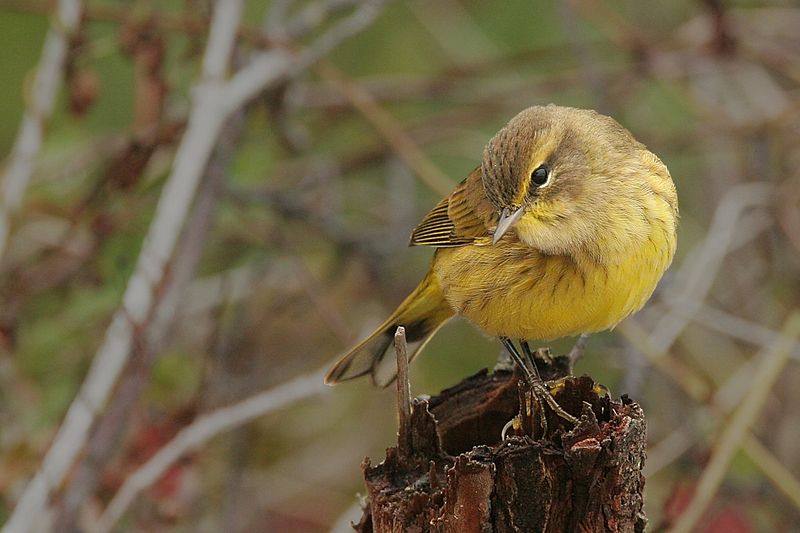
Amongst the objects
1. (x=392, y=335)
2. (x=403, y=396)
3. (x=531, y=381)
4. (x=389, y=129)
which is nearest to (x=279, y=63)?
(x=389, y=129)

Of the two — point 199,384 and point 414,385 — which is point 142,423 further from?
point 414,385

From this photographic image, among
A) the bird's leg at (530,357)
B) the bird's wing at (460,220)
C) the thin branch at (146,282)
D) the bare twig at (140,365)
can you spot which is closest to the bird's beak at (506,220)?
the bird's wing at (460,220)

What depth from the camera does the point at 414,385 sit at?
6383mm

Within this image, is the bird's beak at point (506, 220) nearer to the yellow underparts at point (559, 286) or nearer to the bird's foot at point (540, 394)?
the yellow underparts at point (559, 286)

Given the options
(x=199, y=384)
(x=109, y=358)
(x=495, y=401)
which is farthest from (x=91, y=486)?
(x=495, y=401)

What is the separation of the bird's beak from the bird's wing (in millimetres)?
247

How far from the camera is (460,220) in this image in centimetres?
405

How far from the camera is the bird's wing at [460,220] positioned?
3939 mm

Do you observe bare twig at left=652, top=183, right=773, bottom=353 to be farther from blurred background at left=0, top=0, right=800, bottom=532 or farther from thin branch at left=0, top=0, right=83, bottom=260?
thin branch at left=0, top=0, right=83, bottom=260

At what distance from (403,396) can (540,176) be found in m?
1.07

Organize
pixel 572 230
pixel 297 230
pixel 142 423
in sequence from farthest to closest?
pixel 297 230, pixel 142 423, pixel 572 230

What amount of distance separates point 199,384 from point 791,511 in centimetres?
283

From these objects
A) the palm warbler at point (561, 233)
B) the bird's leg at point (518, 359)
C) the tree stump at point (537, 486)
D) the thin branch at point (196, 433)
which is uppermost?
the thin branch at point (196, 433)

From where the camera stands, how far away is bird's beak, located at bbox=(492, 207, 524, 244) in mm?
3537
